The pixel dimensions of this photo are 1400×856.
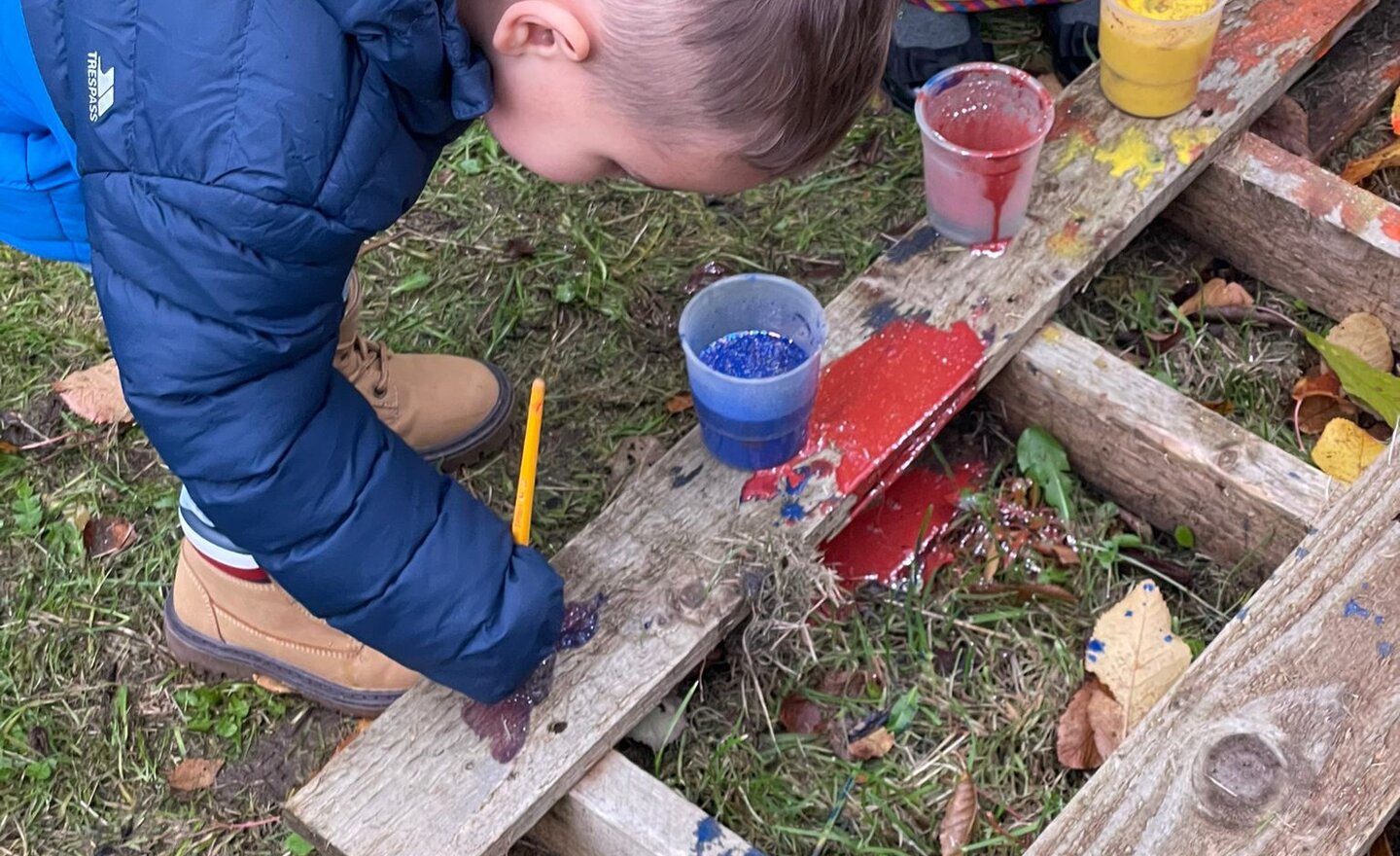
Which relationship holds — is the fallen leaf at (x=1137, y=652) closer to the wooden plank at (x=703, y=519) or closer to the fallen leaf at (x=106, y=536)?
the wooden plank at (x=703, y=519)

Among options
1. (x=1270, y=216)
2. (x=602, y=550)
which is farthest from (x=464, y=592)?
(x=1270, y=216)

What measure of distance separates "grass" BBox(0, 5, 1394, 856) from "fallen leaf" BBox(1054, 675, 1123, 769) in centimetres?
3

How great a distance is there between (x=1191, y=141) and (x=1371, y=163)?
43 cm

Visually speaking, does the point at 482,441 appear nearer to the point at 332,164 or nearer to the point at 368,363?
the point at 368,363

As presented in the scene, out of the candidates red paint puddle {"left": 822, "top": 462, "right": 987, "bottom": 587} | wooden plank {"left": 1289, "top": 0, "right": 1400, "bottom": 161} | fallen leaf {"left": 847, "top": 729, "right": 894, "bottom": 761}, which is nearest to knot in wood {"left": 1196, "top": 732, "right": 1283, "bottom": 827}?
fallen leaf {"left": 847, "top": 729, "right": 894, "bottom": 761}

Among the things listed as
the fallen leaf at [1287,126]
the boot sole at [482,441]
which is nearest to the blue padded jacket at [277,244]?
the boot sole at [482,441]

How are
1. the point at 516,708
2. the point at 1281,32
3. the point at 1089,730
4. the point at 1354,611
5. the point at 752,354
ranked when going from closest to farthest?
the point at 1354,611 < the point at 516,708 < the point at 1089,730 < the point at 752,354 < the point at 1281,32

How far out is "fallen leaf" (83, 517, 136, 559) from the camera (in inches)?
87.4

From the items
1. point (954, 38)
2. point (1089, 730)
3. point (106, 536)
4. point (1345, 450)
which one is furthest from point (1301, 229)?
point (106, 536)

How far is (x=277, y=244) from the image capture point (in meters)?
1.41

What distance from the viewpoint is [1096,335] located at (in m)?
2.28

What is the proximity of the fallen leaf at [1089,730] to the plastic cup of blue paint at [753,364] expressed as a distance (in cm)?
52

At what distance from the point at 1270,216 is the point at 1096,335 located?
327 mm

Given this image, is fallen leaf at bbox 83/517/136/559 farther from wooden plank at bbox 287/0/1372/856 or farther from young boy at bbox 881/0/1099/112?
young boy at bbox 881/0/1099/112
